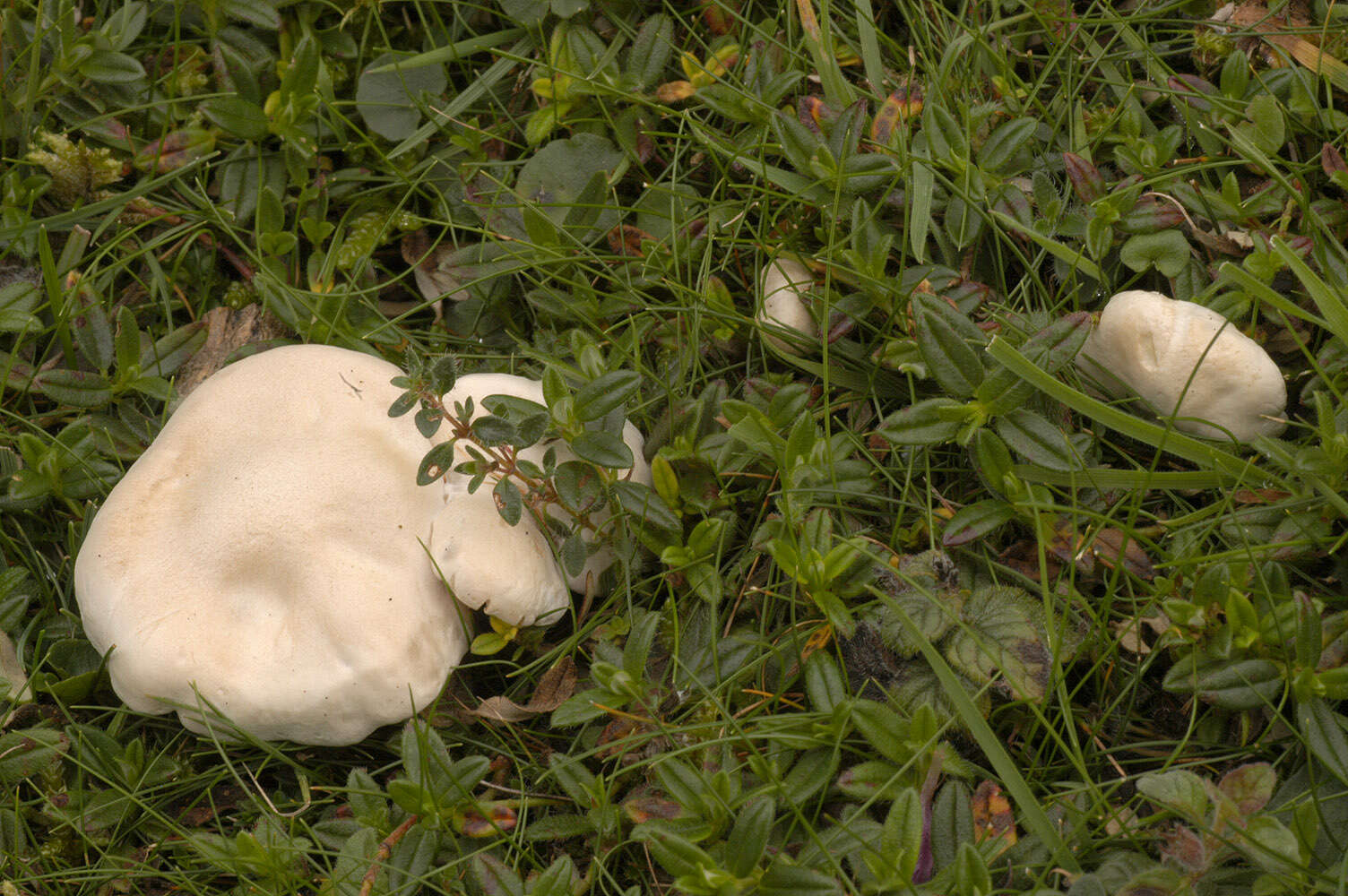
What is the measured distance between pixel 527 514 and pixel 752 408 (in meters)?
0.61

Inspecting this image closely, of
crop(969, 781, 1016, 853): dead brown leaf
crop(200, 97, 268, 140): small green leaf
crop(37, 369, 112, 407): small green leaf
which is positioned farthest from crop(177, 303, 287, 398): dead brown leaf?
crop(969, 781, 1016, 853): dead brown leaf

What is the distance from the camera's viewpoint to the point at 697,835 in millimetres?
2330

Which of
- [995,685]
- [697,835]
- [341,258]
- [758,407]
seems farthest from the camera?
[341,258]

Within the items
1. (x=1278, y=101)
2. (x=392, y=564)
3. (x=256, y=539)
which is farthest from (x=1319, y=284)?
(x=256, y=539)

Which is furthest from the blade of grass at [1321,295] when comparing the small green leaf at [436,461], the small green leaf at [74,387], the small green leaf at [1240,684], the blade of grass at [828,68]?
the small green leaf at [74,387]

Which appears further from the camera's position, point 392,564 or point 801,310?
point 801,310

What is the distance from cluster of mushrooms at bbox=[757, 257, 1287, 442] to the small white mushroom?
2.43ft

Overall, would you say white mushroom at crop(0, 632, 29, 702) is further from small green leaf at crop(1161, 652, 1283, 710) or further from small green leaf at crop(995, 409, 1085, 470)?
small green leaf at crop(1161, 652, 1283, 710)

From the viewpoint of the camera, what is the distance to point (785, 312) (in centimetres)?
297

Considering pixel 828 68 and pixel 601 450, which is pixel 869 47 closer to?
pixel 828 68

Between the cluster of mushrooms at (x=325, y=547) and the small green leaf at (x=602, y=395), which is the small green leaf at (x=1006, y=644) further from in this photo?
the small green leaf at (x=602, y=395)

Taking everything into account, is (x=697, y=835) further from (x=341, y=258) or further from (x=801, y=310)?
(x=341, y=258)

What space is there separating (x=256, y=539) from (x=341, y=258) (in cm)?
112

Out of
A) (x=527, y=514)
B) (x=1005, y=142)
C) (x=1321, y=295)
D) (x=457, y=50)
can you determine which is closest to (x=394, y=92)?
(x=457, y=50)
